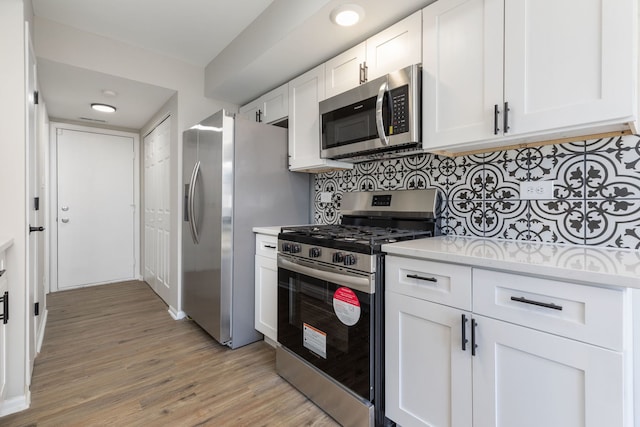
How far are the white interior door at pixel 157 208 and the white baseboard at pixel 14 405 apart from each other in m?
1.68

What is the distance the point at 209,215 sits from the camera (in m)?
2.49

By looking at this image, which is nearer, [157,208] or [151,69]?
[151,69]

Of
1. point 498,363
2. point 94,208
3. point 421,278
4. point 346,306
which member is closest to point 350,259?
point 346,306

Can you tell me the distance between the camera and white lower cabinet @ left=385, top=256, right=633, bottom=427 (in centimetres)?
92

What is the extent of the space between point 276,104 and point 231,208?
1.05 meters

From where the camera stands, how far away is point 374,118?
183cm

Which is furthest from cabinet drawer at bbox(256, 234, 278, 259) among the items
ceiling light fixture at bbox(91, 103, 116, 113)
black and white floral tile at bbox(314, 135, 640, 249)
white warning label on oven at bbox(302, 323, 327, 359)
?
ceiling light fixture at bbox(91, 103, 116, 113)

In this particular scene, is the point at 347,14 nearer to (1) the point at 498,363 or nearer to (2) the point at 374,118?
(2) the point at 374,118

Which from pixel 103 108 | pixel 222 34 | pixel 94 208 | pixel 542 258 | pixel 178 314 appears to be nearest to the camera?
pixel 542 258

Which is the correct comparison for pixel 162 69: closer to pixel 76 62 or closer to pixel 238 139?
pixel 76 62

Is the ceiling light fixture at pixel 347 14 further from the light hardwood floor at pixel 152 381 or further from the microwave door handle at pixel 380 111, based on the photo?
the light hardwood floor at pixel 152 381

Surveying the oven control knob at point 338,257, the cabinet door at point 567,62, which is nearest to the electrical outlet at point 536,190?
the cabinet door at point 567,62

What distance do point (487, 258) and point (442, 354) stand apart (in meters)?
0.46

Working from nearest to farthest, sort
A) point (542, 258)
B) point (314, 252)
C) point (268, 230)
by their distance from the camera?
point (542, 258) → point (314, 252) → point (268, 230)
